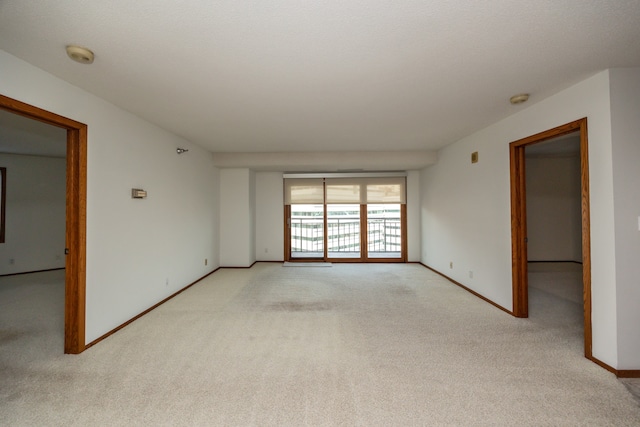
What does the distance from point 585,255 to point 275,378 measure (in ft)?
8.98

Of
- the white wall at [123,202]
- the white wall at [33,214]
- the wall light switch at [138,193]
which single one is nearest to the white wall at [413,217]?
the white wall at [123,202]

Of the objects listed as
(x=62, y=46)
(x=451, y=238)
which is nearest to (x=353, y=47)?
(x=62, y=46)

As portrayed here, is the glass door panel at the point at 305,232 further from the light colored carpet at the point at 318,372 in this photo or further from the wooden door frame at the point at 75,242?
the wooden door frame at the point at 75,242

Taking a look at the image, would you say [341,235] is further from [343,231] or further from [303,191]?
[303,191]

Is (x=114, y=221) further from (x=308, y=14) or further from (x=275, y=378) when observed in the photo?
(x=308, y=14)

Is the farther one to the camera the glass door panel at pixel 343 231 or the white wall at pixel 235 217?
the glass door panel at pixel 343 231

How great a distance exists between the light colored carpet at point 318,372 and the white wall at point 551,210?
375 cm

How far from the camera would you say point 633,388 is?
1.83 meters

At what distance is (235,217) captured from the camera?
5.67 metres

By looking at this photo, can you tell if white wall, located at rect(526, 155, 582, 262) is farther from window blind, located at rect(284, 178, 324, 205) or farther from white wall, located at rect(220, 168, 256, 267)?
white wall, located at rect(220, 168, 256, 267)

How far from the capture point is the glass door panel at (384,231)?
21.4 ft

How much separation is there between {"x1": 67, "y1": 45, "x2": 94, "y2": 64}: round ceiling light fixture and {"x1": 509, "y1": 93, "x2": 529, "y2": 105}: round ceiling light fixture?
353cm

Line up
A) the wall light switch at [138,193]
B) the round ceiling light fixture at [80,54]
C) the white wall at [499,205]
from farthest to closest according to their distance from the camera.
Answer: the wall light switch at [138,193]
the white wall at [499,205]
the round ceiling light fixture at [80,54]

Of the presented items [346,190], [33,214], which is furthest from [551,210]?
[33,214]
